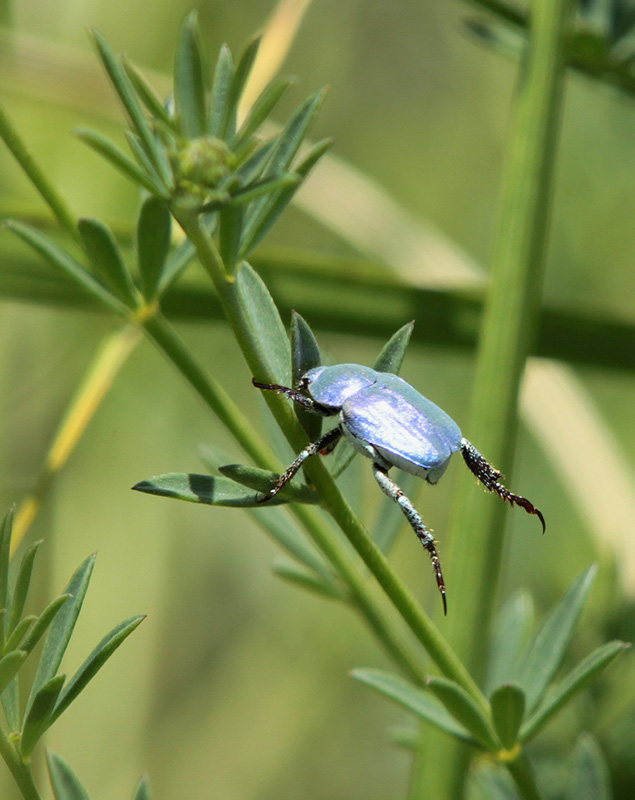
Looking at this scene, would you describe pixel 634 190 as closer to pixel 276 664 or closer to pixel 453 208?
pixel 453 208

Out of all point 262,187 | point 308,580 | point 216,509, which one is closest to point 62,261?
point 262,187

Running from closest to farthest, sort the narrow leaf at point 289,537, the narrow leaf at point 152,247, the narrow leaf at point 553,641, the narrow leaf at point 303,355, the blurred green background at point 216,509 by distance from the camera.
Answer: the narrow leaf at point 303,355 → the narrow leaf at point 152,247 → the narrow leaf at point 553,641 → the narrow leaf at point 289,537 → the blurred green background at point 216,509

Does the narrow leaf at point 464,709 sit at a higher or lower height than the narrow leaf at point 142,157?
lower

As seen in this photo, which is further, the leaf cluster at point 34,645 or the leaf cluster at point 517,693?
the leaf cluster at point 517,693

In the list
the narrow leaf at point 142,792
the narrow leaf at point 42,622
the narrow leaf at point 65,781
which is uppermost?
the narrow leaf at point 42,622

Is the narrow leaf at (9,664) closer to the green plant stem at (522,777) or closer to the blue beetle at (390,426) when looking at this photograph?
the blue beetle at (390,426)

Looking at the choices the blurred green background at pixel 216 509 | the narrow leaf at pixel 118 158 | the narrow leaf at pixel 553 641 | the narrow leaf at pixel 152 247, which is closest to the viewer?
the narrow leaf at pixel 118 158

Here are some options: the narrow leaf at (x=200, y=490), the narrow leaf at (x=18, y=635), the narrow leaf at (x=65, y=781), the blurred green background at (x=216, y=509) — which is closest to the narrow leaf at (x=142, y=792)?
the narrow leaf at (x=65, y=781)

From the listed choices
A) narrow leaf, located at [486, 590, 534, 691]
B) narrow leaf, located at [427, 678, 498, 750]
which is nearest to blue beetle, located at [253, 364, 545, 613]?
narrow leaf, located at [427, 678, 498, 750]
